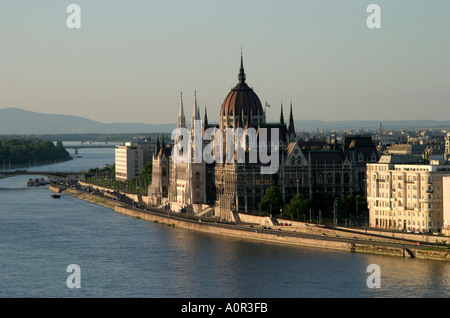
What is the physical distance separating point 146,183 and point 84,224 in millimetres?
35115

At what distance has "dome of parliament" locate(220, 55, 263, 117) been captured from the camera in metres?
109

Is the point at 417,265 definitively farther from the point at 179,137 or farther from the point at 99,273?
the point at 179,137

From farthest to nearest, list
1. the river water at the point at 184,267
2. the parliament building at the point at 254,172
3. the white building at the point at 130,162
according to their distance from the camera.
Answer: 1. the white building at the point at 130,162
2. the parliament building at the point at 254,172
3. the river water at the point at 184,267

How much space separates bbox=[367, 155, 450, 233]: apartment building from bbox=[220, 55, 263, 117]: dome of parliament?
30.9 meters

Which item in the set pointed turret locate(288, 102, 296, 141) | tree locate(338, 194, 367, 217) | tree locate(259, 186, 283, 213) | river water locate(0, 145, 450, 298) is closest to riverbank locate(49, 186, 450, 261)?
river water locate(0, 145, 450, 298)

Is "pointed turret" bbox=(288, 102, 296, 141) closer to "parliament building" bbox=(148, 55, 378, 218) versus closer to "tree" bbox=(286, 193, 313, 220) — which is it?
"parliament building" bbox=(148, 55, 378, 218)

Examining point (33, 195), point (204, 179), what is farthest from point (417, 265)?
point (33, 195)

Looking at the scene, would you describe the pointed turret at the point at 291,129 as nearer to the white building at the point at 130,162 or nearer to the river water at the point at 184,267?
the river water at the point at 184,267

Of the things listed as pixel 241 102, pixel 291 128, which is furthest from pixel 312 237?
pixel 291 128

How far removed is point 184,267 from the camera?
6600cm

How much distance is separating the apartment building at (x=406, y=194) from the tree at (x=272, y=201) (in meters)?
11.8

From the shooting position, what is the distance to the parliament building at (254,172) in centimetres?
9406

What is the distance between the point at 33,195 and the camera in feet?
434

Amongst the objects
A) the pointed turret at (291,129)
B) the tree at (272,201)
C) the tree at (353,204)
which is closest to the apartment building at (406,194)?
the tree at (353,204)
